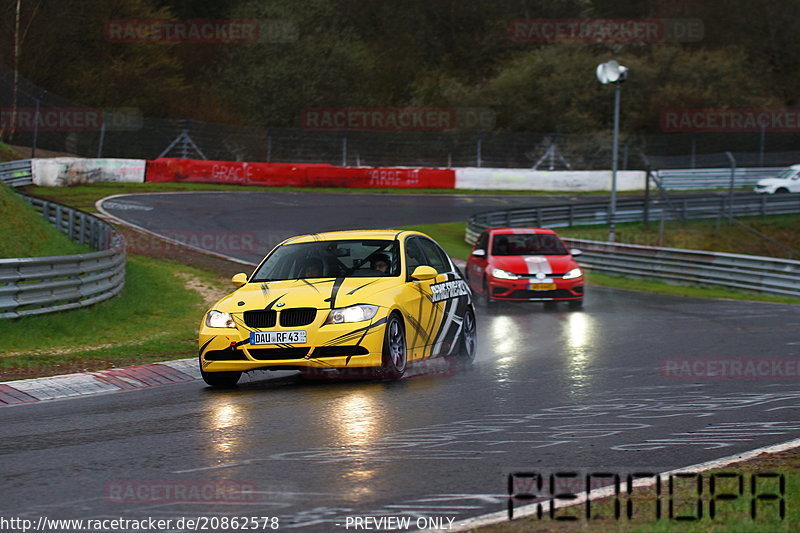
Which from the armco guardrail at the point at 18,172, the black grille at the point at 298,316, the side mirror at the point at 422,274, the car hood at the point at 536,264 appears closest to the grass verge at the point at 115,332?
the black grille at the point at 298,316

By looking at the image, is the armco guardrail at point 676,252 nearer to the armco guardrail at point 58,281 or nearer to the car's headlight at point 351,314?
the armco guardrail at point 58,281

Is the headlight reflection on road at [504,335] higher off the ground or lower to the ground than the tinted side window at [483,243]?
lower

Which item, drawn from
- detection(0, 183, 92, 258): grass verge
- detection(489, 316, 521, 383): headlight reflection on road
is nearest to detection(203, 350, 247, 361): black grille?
detection(489, 316, 521, 383): headlight reflection on road

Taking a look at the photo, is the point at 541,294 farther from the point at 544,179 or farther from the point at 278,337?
the point at 544,179

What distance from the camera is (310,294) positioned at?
1047cm

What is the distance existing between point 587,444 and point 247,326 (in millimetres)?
3952

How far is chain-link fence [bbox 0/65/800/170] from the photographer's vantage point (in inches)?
1789

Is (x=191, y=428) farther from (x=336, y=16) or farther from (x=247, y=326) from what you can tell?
(x=336, y=16)

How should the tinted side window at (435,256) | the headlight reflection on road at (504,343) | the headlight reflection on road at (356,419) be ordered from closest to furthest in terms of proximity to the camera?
the headlight reflection on road at (356,419) → the headlight reflection on road at (504,343) → the tinted side window at (435,256)

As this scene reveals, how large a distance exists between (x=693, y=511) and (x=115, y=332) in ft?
37.4

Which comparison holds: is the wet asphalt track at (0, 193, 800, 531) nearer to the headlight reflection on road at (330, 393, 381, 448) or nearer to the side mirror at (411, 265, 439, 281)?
the headlight reflection on road at (330, 393, 381, 448)

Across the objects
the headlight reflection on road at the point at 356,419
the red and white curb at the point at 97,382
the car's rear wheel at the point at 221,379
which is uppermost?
the headlight reflection on road at the point at 356,419

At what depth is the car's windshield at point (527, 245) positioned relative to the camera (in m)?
21.2

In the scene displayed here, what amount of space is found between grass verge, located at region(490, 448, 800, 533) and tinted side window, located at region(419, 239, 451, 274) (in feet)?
20.6
